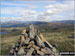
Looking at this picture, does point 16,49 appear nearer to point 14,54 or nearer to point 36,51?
point 14,54

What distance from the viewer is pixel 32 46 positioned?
1159 centimetres

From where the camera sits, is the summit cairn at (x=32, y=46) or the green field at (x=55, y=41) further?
the green field at (x=55, y=41)

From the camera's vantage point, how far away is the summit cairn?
37.4 ft

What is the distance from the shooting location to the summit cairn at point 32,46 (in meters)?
11.4

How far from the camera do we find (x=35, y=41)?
1207 centimetres

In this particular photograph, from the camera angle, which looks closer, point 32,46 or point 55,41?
point 32,46

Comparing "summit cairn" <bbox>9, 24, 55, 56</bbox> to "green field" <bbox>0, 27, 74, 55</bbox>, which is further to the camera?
"green field" <bbox>0, 27, 74, 55</bbox>

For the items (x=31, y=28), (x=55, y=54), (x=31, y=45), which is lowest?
(x=55, y=54)

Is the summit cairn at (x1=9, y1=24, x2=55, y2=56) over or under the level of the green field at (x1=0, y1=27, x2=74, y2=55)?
over

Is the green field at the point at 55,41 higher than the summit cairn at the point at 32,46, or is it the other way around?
the summit cairn at the point at 32,46

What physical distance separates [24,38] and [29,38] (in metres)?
0.42

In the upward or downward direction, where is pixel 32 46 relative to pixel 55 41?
upward

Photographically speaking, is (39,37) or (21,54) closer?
(21,54)

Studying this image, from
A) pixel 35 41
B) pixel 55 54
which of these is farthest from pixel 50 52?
pixel 35 41
